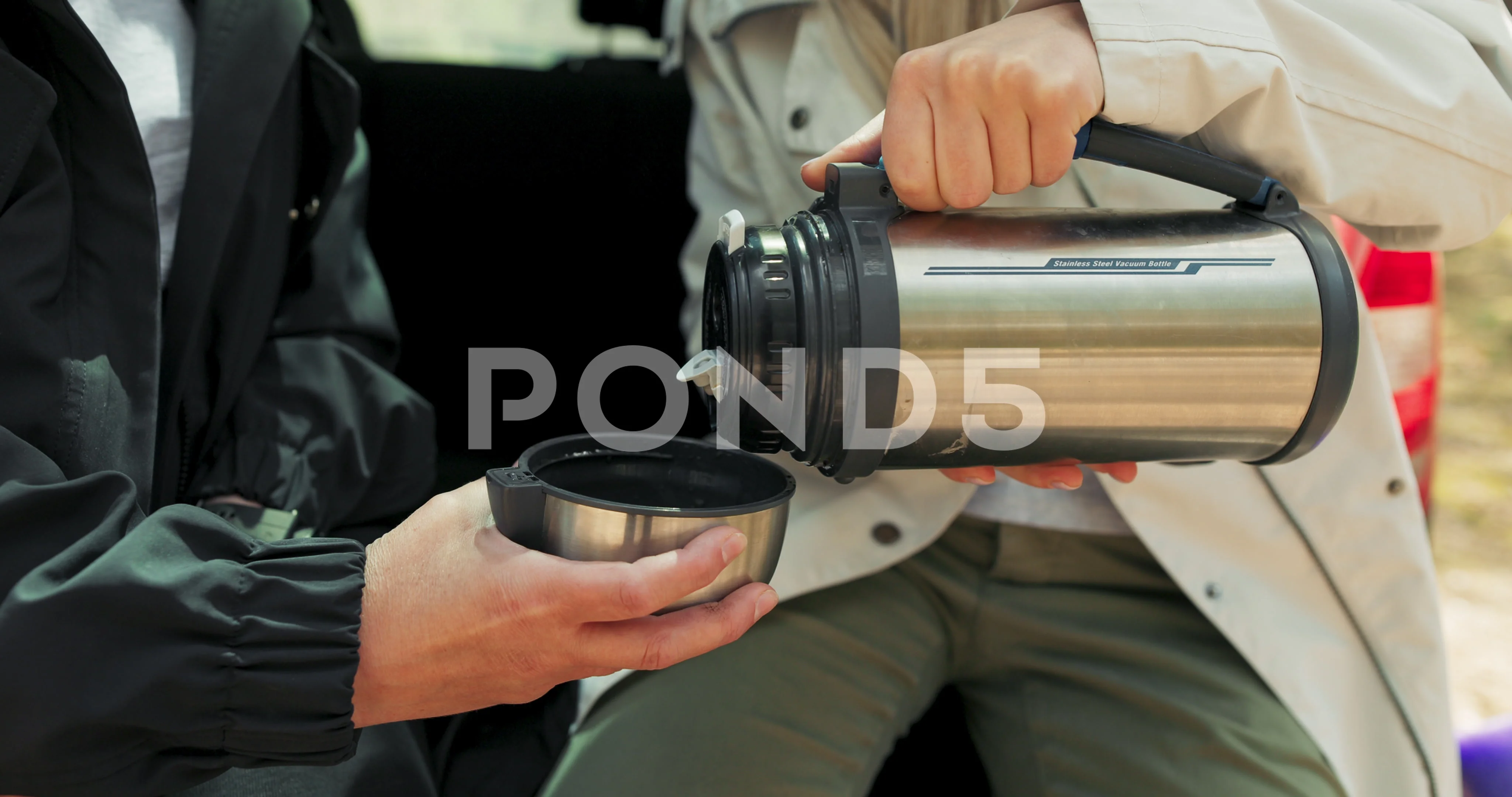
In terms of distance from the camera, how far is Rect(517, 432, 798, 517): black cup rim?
0.66 metres

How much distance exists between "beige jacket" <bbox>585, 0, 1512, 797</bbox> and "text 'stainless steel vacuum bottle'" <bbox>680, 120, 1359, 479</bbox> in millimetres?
81

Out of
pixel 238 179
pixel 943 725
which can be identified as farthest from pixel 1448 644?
pixel 238 179

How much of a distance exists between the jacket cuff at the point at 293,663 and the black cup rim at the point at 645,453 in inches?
6.2

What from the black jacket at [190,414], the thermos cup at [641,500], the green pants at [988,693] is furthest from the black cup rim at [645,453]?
the green pants at [988,693]

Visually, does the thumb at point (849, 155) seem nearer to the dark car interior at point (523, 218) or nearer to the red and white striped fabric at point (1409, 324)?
the red and white striped fabric at point (1409, 324)

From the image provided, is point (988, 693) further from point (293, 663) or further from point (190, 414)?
point (190, 414)

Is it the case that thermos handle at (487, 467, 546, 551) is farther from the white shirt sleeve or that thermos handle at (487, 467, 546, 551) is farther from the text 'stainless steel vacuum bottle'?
the white shirt sleeve

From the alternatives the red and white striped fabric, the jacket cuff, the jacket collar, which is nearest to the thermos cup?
the jacket cuff

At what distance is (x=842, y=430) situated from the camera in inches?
28.6

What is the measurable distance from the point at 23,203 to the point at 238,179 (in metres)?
0.24

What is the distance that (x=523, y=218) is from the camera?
1.74m

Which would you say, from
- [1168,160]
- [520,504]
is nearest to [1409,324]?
[1168,160]

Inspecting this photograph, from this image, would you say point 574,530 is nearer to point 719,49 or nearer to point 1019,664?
point 1019,664

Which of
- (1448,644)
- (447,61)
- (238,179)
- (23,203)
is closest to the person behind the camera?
(23,203)
